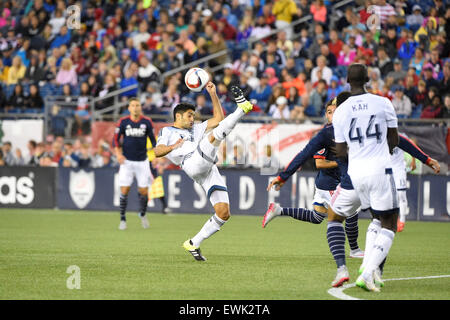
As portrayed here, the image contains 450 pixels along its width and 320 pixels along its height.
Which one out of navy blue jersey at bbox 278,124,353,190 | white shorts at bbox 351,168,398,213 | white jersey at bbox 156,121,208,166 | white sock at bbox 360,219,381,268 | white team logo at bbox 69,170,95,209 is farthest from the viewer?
white team logo at bbox 69,170,95,209

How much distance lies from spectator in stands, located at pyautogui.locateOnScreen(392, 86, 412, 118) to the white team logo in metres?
8.50

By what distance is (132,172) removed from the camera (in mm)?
18938

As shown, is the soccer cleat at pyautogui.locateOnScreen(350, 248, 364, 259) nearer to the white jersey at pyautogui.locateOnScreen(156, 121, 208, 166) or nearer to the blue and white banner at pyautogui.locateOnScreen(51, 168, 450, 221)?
the white jersey at pyautogui.locateOnScreen(156, 121, 208, 166)

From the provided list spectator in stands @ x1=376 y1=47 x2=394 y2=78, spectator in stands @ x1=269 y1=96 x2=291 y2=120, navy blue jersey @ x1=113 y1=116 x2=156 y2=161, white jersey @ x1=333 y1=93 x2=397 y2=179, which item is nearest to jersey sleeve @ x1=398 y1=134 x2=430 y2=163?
white jersey @ x1=333 y1=93 x2=397 y2=179

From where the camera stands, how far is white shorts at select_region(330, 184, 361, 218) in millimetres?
9148

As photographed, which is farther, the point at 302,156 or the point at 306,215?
the point at 306,215

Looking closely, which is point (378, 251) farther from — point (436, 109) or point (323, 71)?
point (323, 71)

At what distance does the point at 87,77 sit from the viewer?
28.1 meters

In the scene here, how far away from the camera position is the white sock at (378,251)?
8.59m

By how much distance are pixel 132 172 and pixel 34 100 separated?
9353 mm

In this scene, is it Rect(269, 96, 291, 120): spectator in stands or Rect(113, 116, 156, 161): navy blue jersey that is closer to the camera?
Rect(113, 116, 156, 161): navy blue jersey

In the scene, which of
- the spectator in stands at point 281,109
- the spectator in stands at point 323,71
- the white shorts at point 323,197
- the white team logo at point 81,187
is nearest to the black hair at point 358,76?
the white shorts at point 323,197

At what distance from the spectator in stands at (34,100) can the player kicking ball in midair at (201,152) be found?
15373mm

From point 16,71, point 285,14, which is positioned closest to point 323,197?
point 285,14
